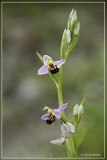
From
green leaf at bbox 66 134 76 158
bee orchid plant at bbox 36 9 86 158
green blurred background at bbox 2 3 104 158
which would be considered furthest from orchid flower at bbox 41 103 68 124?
green blurred background at bbox 2 3 104 158

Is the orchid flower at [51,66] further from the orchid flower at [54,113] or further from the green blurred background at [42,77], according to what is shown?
the green blurred background at [42,77]

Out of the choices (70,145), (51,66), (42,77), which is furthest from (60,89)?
(42,77)

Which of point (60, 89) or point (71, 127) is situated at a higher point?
point (60, 89)

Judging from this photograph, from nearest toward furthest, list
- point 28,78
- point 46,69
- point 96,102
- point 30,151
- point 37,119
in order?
point 46,69
point 96,102
point 30,151
point 37,119
point 28,78

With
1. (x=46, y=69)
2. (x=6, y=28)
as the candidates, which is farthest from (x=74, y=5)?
(x=46, y=69)

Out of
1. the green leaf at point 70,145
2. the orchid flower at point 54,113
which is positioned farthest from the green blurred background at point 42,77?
the orchid flower at point 54,113

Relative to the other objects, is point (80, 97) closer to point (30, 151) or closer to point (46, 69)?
point (30, 151)

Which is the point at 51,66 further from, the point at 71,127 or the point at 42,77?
the point at 42,77

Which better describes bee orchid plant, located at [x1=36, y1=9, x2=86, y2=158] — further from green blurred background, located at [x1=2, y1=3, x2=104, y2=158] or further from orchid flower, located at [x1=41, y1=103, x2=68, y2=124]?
green blurred background, located at [x1=2, y1=3, x2=104, y2=158]

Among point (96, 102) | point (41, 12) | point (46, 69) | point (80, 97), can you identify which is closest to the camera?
point (46, 69)
